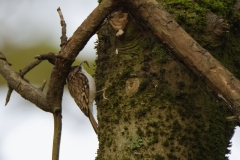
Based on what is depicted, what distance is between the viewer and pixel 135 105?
85.9 inches

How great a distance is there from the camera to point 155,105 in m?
2.16

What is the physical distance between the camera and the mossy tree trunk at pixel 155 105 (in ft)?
6.91

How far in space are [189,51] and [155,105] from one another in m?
0.25

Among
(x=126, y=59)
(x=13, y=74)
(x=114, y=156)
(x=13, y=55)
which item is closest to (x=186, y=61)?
(x=126, y=59)

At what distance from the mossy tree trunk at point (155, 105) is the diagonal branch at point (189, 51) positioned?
0.20 ft

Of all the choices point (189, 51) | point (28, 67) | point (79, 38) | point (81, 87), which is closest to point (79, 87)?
point (81, 87)

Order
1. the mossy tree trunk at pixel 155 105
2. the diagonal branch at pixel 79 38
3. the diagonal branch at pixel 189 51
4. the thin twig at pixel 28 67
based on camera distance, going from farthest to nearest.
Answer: the thin twig at pixel 28 67 → the diagonal branch at pixel 79 38 → the mossy tree trunk at pixel 155 105 → the diagonal branch at pixel 189 51

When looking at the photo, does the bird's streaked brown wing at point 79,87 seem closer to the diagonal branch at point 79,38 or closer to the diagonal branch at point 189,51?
the diagonal branch at point 79,38

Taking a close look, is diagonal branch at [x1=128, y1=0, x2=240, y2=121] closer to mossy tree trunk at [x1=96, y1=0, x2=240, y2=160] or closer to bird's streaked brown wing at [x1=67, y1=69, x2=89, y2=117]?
mossy tree trunk at [x1=96, y1=0, x2=240, y2=160]

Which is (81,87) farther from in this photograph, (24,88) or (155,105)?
(155,105)

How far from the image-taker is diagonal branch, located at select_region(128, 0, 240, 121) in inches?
76.3

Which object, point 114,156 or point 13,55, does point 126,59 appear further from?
point 13,55

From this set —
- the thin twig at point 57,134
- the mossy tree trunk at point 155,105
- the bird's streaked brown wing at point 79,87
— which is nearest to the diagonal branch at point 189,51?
the mossy tree trunk at point 155,105

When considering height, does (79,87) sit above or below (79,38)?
below
